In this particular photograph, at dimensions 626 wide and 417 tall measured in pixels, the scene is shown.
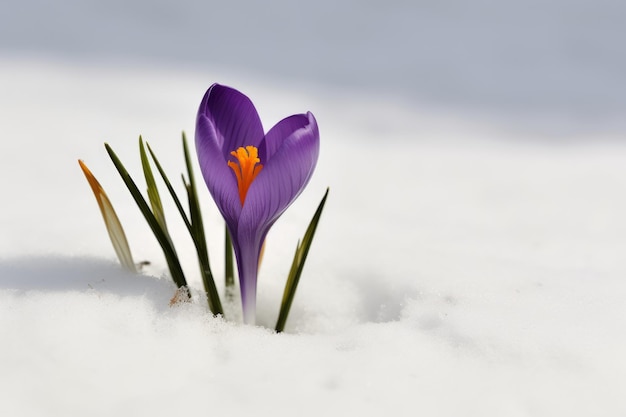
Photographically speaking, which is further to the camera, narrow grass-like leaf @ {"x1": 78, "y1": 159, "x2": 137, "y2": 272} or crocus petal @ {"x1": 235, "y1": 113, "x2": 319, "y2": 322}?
narrow grass-like leaf @ {"x1": 78, "y1": 159, "x2": 137, "y2": 272}

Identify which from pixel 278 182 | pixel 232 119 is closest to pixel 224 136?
pixel 232 119

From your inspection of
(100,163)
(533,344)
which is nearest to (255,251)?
(533,344)

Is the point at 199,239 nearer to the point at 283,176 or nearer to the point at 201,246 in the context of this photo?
the point at 201,246

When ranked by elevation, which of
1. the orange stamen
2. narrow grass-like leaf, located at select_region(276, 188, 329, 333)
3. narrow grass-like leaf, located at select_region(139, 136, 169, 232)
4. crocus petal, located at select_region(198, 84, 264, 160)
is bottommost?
narrow grass-like leaf, located at select_region(276, 188, 329, 333)

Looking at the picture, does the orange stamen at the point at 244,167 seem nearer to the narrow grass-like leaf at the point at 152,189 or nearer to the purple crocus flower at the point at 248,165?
the purple crocus flower at the point at 248,165

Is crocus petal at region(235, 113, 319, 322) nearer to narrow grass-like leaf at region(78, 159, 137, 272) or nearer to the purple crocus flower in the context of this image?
the purple crocus flower

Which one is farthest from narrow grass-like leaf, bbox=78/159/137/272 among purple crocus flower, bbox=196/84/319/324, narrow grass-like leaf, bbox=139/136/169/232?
purple crocus flower, bbox=196/84/319/324
